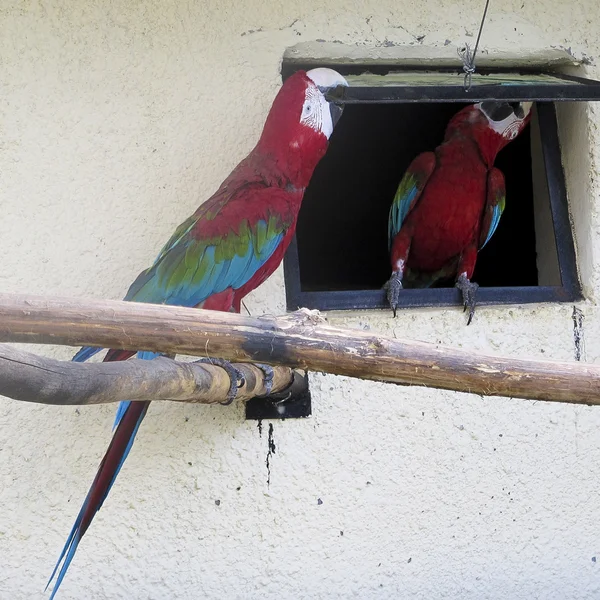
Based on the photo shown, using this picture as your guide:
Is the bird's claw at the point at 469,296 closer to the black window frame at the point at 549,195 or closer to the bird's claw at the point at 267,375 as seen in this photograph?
the black window frame at the point at 549,195

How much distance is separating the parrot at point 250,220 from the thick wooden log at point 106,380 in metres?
0.24

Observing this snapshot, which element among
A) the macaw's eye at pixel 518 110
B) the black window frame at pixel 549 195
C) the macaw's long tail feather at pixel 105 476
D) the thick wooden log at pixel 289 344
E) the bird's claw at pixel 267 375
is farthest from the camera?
the macaw's eye at pixel 518 110

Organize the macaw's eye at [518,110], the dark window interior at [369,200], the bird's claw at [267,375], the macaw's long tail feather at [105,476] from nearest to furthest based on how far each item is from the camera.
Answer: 1. the macaw's long tail feather at [105,476]
2. the bird's claw at [267,375]
3. the macaw's eye at [518,110]
4. the dark window interior at [369,200]

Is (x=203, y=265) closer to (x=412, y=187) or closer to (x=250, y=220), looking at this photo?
(x=250, y=220)

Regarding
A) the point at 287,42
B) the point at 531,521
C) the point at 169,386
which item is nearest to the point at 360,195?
the point at 287,42

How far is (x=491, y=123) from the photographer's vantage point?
2.28 metres

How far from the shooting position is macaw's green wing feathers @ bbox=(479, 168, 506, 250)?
228 centimetres

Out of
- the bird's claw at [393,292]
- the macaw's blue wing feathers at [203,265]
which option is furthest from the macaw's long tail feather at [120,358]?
the bird's claw at [393,292]

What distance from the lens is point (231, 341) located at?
3.34 ft

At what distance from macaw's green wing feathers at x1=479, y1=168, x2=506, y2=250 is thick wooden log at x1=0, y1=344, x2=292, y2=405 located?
102 centimetres

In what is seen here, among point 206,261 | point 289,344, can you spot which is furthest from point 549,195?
point 289,344

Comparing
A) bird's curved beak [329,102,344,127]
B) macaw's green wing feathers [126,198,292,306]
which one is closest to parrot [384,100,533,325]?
bird's curved beak [329,102,344,127]

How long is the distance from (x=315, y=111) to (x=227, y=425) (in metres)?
0.71

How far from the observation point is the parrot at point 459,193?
225 centimetres
